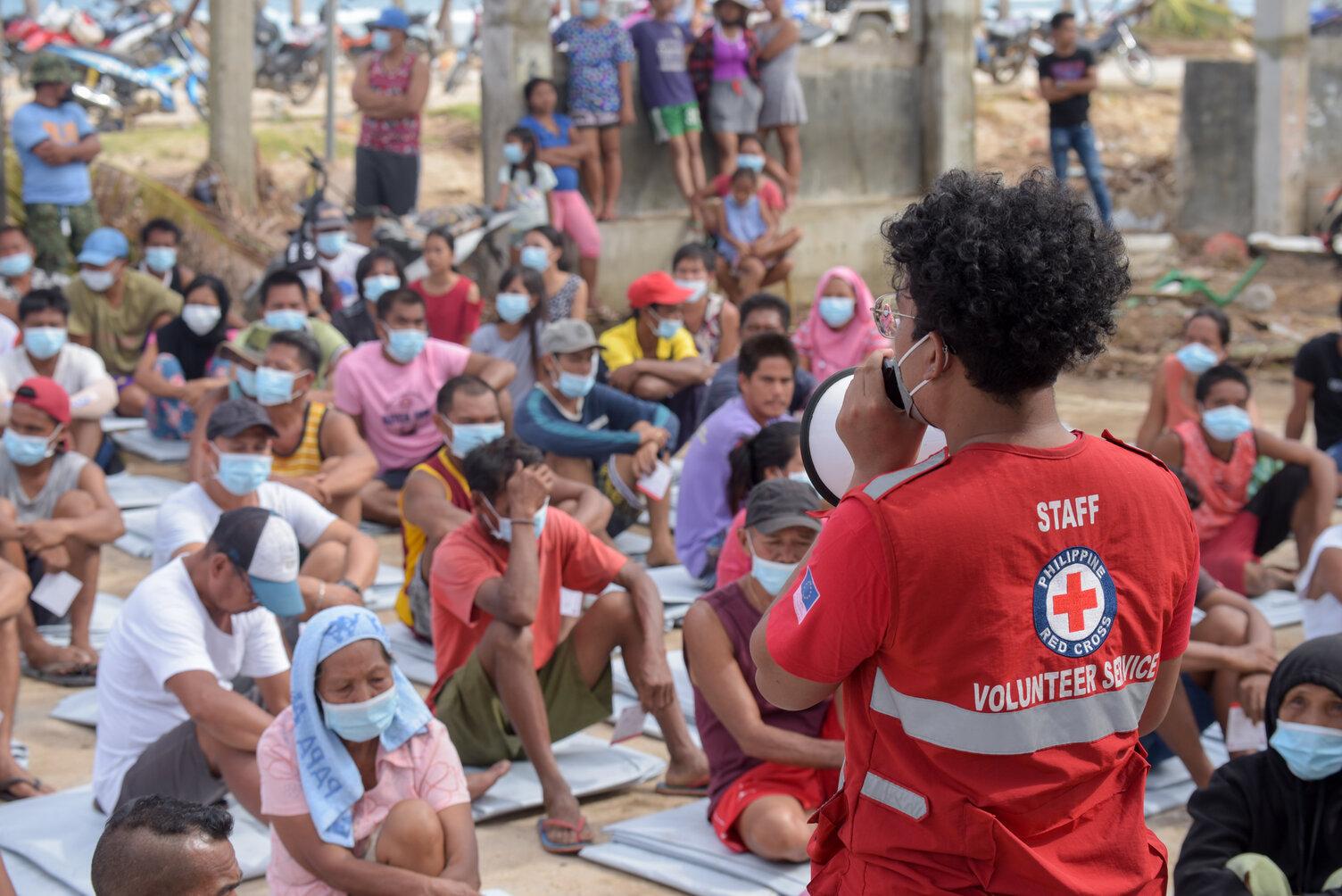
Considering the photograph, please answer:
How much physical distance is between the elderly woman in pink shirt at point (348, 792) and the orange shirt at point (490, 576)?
3.37 feet

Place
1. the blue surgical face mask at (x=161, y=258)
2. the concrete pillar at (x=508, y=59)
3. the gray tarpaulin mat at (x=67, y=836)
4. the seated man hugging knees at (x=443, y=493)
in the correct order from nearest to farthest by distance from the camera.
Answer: the gray tarpaulin mat at (x=67, y=836) → the seated man hugging knees at (x=443, y=493) → the blue surgical face mask at (x=161, y=258) → the concrete pillar at (x=508, y=59)

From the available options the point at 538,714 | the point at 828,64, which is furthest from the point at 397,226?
the point at 538,714

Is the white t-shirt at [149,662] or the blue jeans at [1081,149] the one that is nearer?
the white t-shirt at [149,662]

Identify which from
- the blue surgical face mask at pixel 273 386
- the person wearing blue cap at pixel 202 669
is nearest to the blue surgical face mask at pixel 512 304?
the blue surgical face mask at pixel 273 386

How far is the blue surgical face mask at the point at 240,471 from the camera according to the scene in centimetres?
564

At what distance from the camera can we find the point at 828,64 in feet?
44.7

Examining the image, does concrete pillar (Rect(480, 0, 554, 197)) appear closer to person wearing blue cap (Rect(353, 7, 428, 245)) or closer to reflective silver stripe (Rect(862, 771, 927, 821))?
person wearing blue cap (Rect(353, 7, 428, 245))

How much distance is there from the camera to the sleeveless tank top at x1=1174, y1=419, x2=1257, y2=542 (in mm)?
6582

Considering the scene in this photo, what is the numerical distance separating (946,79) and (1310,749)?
1101 cm

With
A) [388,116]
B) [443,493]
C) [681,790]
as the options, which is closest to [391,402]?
[443,493]

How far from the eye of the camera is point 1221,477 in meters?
6.59

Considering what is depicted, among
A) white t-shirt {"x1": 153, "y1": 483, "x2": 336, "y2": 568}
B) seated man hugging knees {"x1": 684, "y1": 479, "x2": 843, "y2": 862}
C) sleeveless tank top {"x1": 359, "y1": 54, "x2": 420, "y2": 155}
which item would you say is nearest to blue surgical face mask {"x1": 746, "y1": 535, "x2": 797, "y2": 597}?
seated man hugging knees {"x1": 684, "y1": 479, "x2": 843, "y2": 862}

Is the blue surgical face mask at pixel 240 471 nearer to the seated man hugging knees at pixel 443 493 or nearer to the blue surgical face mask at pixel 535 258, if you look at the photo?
the seated man hugging knees at pixel 443 493

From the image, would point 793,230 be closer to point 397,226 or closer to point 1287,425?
point 397,226
